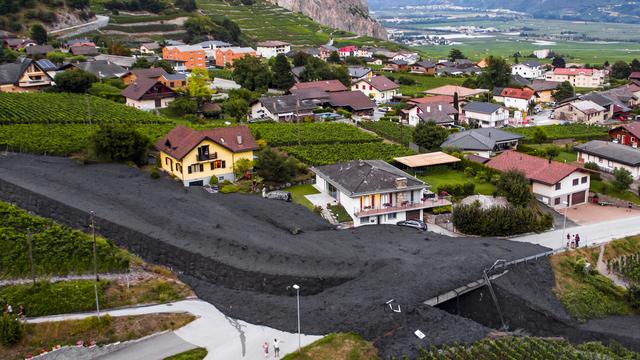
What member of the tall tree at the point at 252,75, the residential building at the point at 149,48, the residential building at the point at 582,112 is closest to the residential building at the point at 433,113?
the residential building at the point at 582,112

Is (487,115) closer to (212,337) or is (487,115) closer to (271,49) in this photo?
(212,337)

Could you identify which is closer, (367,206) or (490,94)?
(367,206)

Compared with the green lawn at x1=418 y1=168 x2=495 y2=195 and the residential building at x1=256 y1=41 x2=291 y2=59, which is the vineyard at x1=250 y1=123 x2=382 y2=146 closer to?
the green lawn at x1=418 y1=168 x2=495 y2=195

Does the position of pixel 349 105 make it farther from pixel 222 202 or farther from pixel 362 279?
pixel 362 279

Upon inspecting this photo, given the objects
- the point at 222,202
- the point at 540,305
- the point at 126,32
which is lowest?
the point at 540,305

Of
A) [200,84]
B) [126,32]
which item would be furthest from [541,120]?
[126,32]

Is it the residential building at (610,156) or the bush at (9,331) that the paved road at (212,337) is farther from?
the residential building at (610,156)
